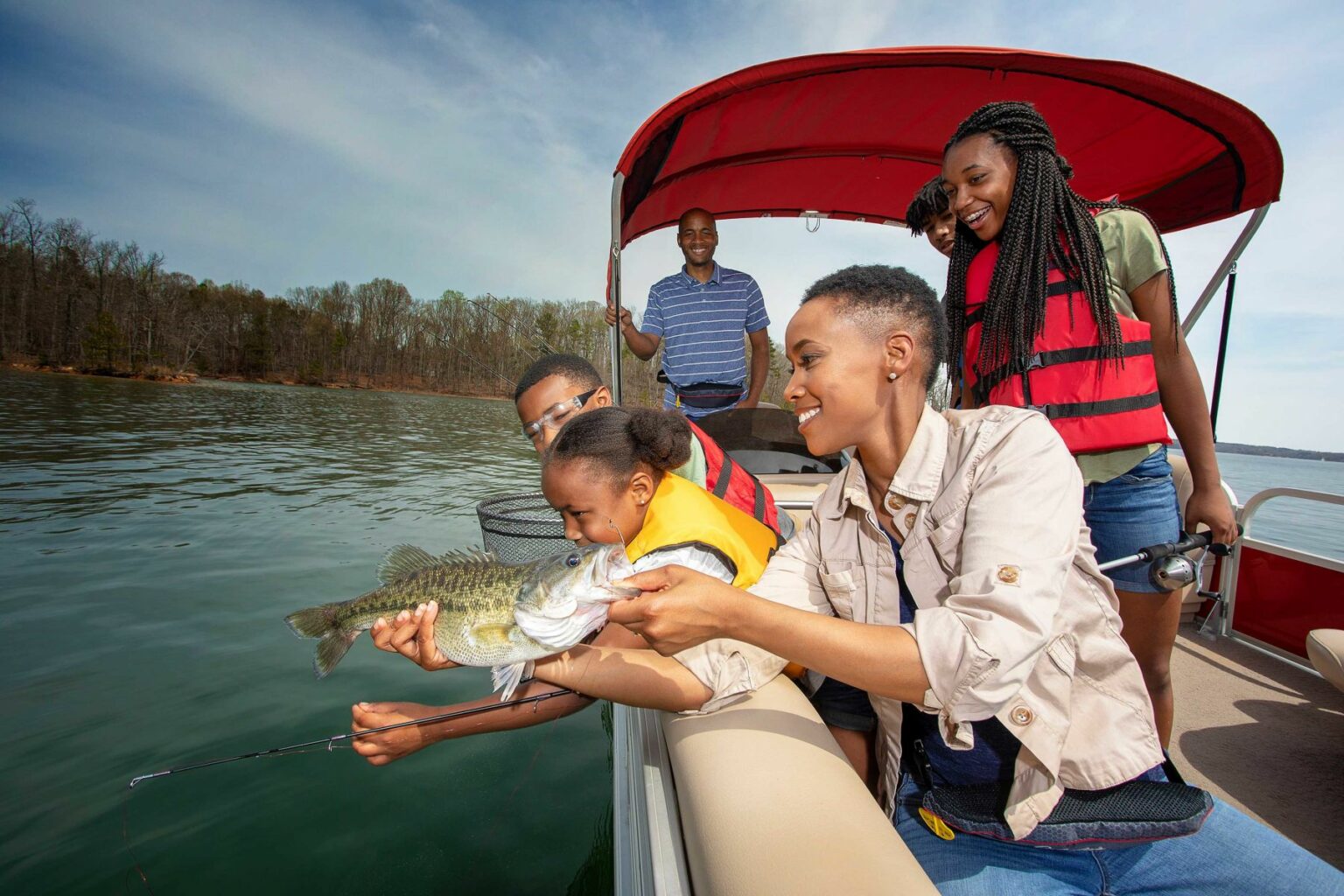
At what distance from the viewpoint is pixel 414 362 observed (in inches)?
2589

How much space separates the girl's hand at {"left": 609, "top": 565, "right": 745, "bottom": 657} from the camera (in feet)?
4.90

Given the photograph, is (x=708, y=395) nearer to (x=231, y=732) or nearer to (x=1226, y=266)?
(x=1226, y=266)

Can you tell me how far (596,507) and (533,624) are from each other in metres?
0.76

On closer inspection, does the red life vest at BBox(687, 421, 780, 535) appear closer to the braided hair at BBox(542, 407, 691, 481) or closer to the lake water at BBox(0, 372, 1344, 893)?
the braided hair at BBox(542, 407, 691, 481)

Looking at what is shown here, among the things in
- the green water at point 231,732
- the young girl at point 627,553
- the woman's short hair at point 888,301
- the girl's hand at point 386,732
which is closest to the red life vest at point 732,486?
the young girl at point 627,553

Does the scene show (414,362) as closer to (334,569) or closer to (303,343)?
(303,343)

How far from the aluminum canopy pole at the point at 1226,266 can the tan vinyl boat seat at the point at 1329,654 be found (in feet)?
6.26

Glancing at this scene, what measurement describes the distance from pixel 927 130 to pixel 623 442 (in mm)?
3455

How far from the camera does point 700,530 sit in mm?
2217

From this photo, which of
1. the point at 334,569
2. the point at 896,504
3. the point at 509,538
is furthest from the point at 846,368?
the point at 334,569

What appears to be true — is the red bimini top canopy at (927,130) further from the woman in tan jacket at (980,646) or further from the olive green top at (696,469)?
the woman in tan jacket at (980,646)

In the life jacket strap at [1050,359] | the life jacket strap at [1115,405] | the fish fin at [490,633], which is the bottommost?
the fish fin at [490,633]

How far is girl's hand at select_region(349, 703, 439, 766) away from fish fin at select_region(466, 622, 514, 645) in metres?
0.78

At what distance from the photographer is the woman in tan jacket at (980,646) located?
1.35 metres
